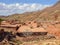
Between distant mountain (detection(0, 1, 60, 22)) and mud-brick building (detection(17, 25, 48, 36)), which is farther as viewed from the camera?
distant mountain (detection(0, 1, 60, 22))

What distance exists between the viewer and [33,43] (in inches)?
983

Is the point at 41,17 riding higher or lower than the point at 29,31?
higher

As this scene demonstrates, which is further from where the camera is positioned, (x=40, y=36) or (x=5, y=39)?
(x=40, y=36)

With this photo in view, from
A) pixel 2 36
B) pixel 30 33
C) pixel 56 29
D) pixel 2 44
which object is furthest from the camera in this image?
pixel 56 29

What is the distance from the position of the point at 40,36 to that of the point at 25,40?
8.22 ft

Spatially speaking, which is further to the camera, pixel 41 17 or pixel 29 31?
pixel 41 17

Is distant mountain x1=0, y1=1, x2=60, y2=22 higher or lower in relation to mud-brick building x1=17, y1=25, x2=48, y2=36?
higher

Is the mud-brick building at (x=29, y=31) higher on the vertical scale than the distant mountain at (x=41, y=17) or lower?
lower

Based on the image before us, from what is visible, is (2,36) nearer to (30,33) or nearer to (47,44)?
(30,33)

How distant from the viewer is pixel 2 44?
23203 millimetres

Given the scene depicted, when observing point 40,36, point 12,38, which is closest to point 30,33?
point 40,36

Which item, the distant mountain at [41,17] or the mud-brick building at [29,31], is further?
the distant mountain at [41,17]

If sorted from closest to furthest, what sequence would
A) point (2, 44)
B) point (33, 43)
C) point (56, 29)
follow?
point (2, 44)
point (33, 43)
point (56, 29)

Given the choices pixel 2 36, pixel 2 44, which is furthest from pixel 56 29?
pixel 2 44
